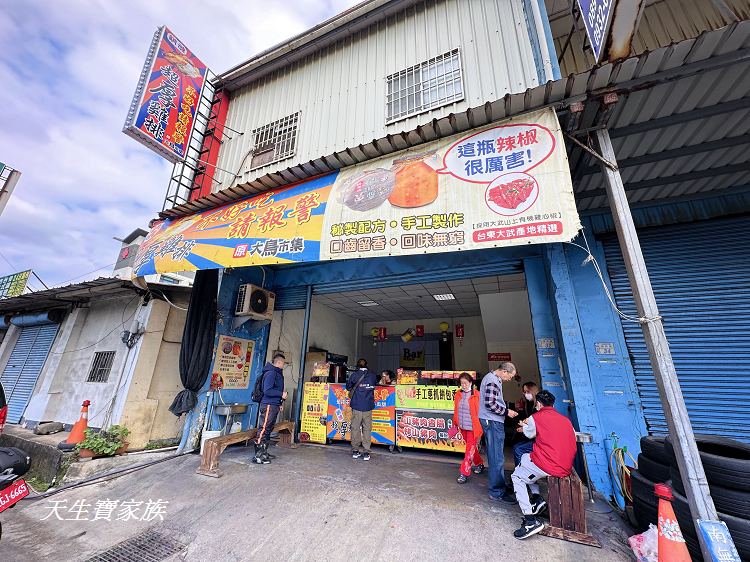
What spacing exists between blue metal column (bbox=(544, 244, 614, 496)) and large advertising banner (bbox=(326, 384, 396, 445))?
3699 mm

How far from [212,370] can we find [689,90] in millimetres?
8967

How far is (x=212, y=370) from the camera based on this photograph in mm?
6719

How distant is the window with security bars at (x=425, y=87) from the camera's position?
6.20 m

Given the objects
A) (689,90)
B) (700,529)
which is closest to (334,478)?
(700,529)

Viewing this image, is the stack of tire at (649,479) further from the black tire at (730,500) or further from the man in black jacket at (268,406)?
the man in black jacket at (268,406)

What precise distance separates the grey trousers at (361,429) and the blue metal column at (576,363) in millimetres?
3810

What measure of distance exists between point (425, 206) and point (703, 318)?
→ 15.1 feet

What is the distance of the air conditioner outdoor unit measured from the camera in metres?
7.20

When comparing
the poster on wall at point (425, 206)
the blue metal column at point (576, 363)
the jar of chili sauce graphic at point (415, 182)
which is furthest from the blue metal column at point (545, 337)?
the jar of chili sauce graphic at point (415, 182)

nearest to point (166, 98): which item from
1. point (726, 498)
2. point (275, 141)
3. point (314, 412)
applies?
point (275, 141)

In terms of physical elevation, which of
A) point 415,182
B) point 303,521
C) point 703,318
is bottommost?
point 303,521

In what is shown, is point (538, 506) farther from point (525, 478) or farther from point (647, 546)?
point (647, 546)

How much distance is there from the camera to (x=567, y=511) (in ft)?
10.3

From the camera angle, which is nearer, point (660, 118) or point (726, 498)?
point (726, 498)
